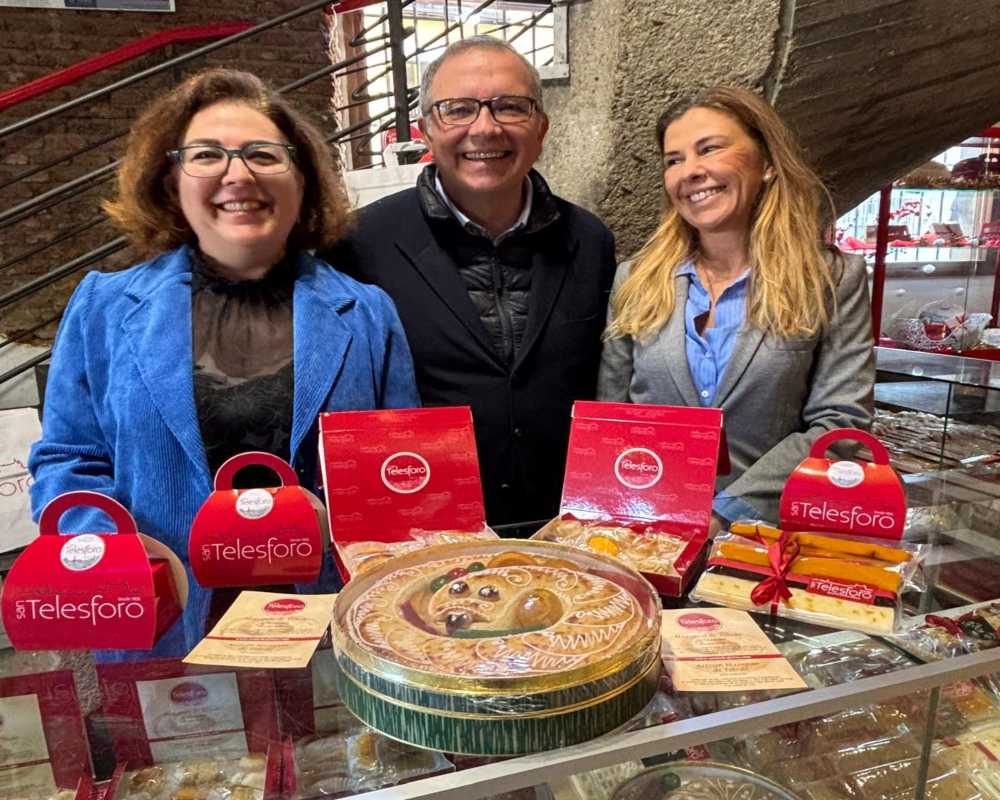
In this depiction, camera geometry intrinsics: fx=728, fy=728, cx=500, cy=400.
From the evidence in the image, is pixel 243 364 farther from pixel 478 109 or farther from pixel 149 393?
pixel 478 109

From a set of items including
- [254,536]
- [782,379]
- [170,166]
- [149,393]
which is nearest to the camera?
[254,536]

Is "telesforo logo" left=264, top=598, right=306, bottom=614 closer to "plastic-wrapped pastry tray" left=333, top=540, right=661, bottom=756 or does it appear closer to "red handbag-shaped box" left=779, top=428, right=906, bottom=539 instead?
"plastic-wrapped pastry tray" left=333, top=540, right=661, bottom=756

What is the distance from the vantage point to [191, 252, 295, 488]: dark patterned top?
1.42m

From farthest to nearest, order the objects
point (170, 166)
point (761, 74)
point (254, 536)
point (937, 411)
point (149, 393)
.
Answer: point (937, 411) → point (761, 74) → point (170, 166) → point (149, 393) → point (254, 536)

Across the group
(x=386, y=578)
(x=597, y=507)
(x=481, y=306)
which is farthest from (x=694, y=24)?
(x=386, y=578)

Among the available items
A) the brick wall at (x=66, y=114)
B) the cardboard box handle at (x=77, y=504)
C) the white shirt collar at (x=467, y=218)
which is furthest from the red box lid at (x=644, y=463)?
the brick wall at (x=66, y=114)

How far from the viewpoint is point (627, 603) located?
0.83m

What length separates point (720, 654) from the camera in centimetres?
87

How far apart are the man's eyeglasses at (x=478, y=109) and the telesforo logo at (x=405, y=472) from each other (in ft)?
3.11

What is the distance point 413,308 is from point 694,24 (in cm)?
123

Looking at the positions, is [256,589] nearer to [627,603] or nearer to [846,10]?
[627,603]

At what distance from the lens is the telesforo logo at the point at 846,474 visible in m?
1.13

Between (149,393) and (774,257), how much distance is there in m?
1.40

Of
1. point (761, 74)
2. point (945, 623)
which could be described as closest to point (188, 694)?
point (945, 623)
